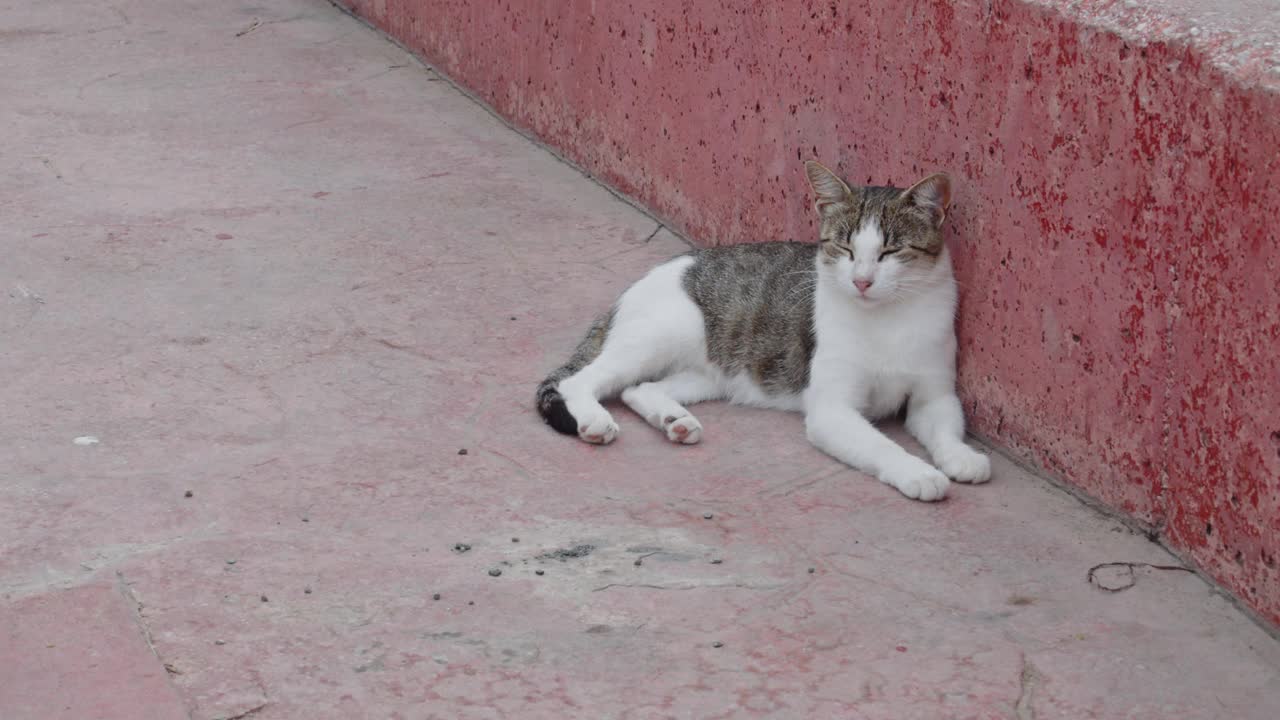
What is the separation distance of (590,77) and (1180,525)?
128 inches

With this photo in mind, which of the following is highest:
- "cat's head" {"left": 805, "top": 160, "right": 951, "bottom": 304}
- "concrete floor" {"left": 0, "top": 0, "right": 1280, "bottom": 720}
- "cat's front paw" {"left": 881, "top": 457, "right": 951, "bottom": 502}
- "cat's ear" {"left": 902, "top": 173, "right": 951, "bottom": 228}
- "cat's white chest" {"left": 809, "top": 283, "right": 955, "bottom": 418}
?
"cat's ear" {"left": 902, "top": 173, "right": 951, "bottom": 228}

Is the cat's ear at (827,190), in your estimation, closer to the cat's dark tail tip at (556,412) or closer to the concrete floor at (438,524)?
the concrete floor at (438,524)

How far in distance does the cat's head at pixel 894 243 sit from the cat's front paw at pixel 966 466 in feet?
1.53

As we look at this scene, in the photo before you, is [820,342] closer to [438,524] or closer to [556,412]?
[556,412]

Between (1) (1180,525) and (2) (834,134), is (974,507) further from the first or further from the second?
(2) (834,134)

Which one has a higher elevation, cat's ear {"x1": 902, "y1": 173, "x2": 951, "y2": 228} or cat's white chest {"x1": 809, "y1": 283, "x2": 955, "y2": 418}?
cat's ear {"x1": 902, "y1": 173, "x2": 951, "y2": 228}

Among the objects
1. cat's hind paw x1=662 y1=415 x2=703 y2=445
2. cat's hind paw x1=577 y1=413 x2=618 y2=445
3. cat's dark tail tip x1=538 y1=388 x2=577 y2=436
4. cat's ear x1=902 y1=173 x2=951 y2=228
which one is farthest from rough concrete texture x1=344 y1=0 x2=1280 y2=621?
cat's dark tail tip x1=538 y1=388 x2=577 y2=436

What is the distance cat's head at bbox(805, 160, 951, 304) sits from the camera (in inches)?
165

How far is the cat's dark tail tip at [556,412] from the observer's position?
4.33 m

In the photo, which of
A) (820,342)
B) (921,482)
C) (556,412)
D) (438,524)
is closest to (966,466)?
(921,482)

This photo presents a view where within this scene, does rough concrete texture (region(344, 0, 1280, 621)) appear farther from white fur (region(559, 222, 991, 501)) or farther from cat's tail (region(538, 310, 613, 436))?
cat's tail (region(538, 310, 613, 436))

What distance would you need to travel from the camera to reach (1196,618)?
3438mm

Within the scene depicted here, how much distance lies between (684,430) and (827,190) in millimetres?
788

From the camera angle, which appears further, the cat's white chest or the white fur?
the cat's white chest
